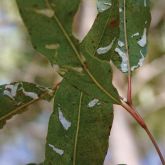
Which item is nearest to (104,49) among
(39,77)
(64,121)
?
(64,121)

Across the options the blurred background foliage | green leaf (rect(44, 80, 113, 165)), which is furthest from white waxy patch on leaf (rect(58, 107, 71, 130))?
the blurred background foliage

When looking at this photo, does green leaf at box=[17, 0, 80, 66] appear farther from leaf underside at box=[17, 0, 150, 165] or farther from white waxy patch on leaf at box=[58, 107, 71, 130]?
white waxy patch on leaf at box=[58, 107, 71, 130]

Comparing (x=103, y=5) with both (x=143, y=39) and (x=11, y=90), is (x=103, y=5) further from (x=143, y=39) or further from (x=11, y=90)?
(x=11, y=90)

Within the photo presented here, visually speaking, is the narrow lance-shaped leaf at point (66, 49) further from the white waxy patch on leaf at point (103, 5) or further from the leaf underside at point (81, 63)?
the white waxy patch on leaf at point (103, 5)

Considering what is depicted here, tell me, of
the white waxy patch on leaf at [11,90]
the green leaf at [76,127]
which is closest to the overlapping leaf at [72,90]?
the green leaf at [76,127]

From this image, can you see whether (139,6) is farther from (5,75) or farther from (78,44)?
(5,75)
